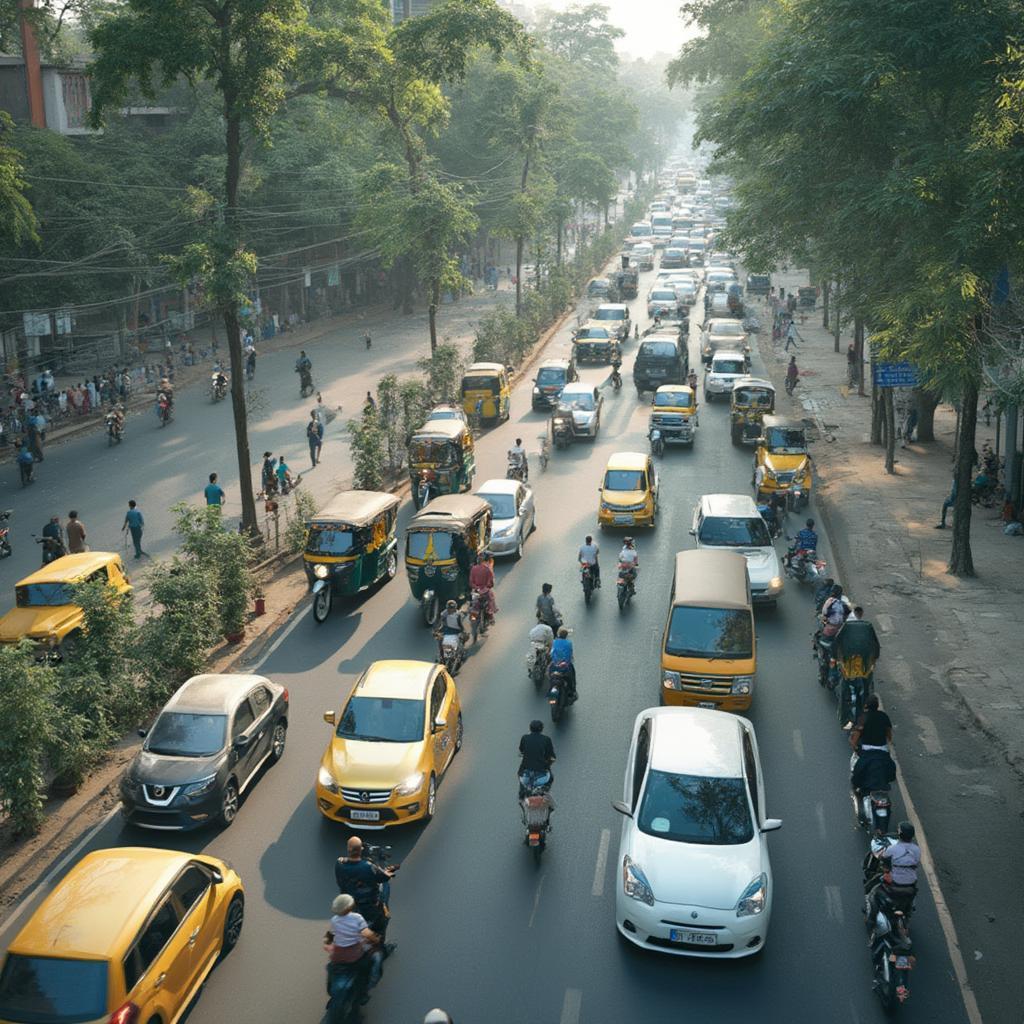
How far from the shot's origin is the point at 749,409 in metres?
37.2

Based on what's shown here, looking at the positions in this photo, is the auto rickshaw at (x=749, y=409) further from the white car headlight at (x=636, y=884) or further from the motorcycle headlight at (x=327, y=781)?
the white car headlight at (x=636, y=884)

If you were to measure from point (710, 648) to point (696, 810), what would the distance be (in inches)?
202

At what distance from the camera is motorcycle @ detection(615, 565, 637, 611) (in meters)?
22.3

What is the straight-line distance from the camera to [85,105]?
51.9 m

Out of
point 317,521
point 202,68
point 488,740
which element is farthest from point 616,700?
point 202,68

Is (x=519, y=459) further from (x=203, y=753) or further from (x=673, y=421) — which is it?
(x=203, y=753)

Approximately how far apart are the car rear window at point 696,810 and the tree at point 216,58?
16688 millimetres

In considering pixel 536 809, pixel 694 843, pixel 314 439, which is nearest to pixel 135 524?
pixel 314 439

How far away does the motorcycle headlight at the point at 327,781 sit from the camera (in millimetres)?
14008

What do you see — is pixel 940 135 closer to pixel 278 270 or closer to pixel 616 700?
pixel 616 700

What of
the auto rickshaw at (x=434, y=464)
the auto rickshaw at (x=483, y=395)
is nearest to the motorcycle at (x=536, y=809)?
the auto rickshaw at (x=434, y=464)

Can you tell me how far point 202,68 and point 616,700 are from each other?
17.0m

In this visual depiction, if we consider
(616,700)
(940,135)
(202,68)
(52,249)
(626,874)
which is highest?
(202,68)

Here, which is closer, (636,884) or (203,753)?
(636,884)
